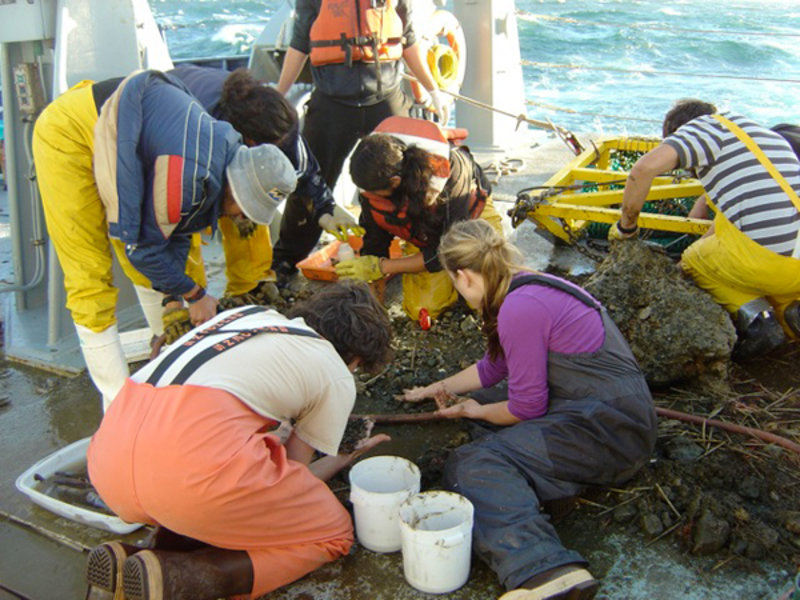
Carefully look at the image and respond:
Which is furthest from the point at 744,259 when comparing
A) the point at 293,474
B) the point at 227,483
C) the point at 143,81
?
the point at 143,81

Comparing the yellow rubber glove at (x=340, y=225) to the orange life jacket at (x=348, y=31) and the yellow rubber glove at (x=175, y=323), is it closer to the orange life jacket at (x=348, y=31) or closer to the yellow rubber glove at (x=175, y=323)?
the orange life jacket at (x=348, y=31)

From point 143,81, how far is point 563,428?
2211 mm

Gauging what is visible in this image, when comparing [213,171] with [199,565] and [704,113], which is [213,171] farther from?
[704,113]

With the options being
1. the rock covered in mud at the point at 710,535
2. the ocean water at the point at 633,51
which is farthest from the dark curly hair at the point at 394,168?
the ocean water at the point at 633,51

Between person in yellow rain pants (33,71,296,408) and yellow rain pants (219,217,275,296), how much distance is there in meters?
1.02

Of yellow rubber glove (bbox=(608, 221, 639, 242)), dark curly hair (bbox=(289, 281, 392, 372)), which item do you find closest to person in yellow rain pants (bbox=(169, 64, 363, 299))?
dark curly hair (bbox=(289, 281, 392, 372))

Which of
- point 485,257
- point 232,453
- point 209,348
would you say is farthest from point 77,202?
point 485,257

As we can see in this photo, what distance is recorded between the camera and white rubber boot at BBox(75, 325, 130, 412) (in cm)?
330

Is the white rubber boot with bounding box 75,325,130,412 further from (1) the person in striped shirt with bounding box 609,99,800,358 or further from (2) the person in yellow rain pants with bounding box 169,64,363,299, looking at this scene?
(1) the person in striped shirt with bounding box 609,99,800,358

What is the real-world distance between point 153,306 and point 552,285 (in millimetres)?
2134

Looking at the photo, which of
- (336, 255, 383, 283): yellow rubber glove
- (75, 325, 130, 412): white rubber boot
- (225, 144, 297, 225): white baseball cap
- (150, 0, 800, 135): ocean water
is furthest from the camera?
(150, 0, 800, 135): ocean water

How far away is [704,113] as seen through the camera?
396 cm

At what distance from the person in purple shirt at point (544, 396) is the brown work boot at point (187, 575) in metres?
0.81

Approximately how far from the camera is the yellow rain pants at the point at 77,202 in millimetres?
3135
